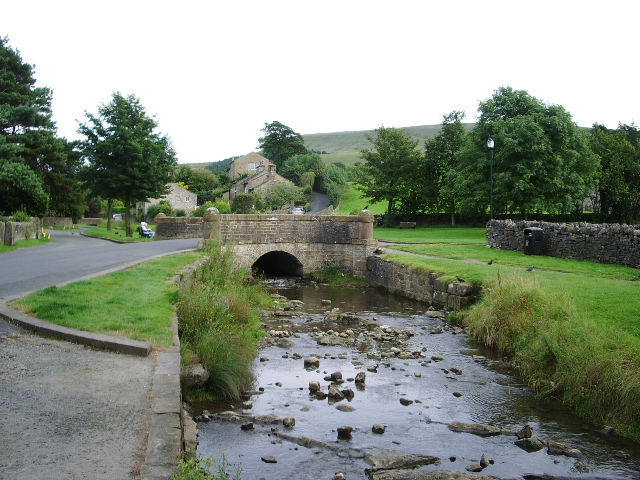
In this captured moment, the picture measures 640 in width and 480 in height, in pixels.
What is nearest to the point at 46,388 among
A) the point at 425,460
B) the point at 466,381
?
the point at 425,460

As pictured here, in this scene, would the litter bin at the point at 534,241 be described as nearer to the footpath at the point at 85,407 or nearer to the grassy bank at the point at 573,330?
the grassy bank at the point at 573,330

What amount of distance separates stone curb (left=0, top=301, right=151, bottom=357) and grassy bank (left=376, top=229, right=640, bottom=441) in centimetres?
605

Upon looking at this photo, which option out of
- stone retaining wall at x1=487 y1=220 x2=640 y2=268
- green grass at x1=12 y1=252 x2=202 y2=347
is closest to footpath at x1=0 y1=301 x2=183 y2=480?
green grass at x1=12 y1=252 x2=202 y2=347

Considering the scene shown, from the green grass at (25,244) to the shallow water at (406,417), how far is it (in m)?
16.8

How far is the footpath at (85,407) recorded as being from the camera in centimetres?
441

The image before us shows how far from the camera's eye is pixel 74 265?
16906 millimetres

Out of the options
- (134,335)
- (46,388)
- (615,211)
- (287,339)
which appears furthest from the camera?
(615,211)

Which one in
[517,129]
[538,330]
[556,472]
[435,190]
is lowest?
[556,472]

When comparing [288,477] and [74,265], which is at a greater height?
[74,265]

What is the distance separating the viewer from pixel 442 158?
4762 cm

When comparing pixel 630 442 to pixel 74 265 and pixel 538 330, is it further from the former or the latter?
pixel 74 265

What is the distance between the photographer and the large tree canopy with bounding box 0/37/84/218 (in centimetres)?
2761

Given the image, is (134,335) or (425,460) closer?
(425,460)

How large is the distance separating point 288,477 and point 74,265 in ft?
41.6
